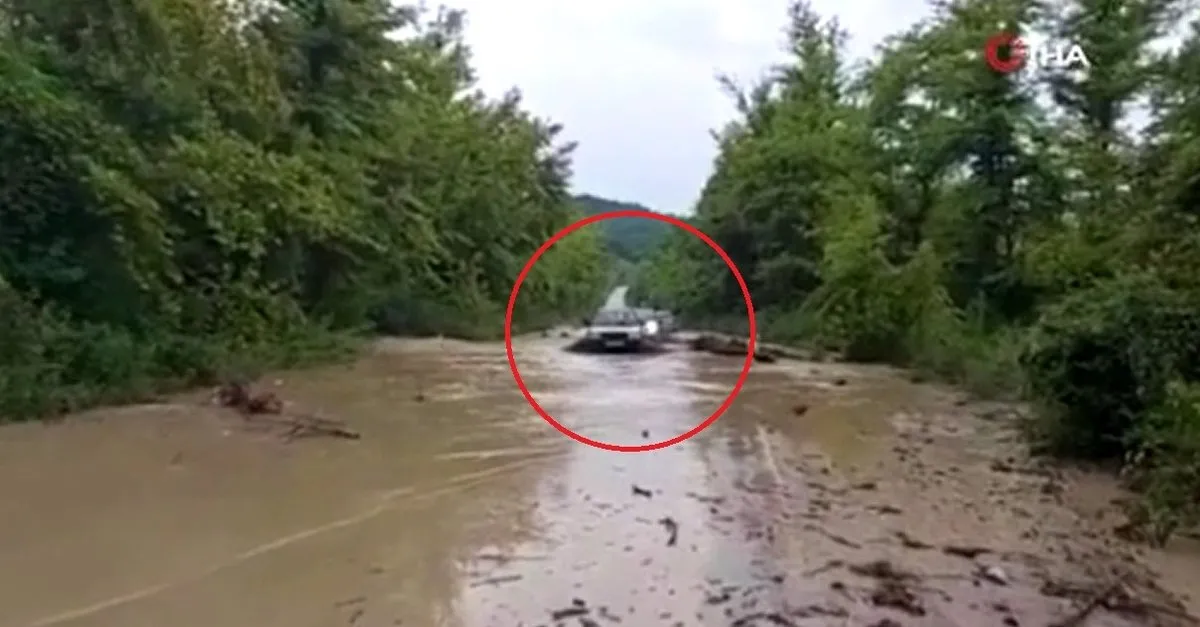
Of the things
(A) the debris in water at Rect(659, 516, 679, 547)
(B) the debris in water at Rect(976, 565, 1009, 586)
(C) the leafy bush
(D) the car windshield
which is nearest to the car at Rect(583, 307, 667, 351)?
(D) the car windshield

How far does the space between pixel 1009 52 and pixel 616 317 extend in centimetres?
1031

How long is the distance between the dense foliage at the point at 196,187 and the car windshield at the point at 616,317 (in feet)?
16.2

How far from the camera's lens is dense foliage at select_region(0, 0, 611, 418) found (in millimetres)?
14672

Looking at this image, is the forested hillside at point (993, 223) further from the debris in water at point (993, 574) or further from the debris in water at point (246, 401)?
the debris in water at point (246, 401)

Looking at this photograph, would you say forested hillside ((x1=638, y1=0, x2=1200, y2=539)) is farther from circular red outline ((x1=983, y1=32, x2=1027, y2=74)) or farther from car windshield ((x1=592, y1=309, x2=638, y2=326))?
car windshield ((x1=592, y1=309, x2=638, y2=326))

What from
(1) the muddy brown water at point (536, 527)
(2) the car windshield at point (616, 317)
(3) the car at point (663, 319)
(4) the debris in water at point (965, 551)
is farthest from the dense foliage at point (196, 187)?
(4) the debris in water at point (965, 551)

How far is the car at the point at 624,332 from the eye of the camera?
27.1 metres

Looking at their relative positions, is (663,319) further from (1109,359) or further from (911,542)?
(911,542)

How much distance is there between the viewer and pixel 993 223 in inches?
1147

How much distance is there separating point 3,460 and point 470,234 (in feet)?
92.4

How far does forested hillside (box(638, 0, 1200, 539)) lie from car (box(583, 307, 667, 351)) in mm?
4463

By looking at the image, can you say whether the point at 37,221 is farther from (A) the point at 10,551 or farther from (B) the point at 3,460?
(A) the point at 10,551

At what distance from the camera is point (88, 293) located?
15.9 meters

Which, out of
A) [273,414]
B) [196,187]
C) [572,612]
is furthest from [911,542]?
[196,187]
